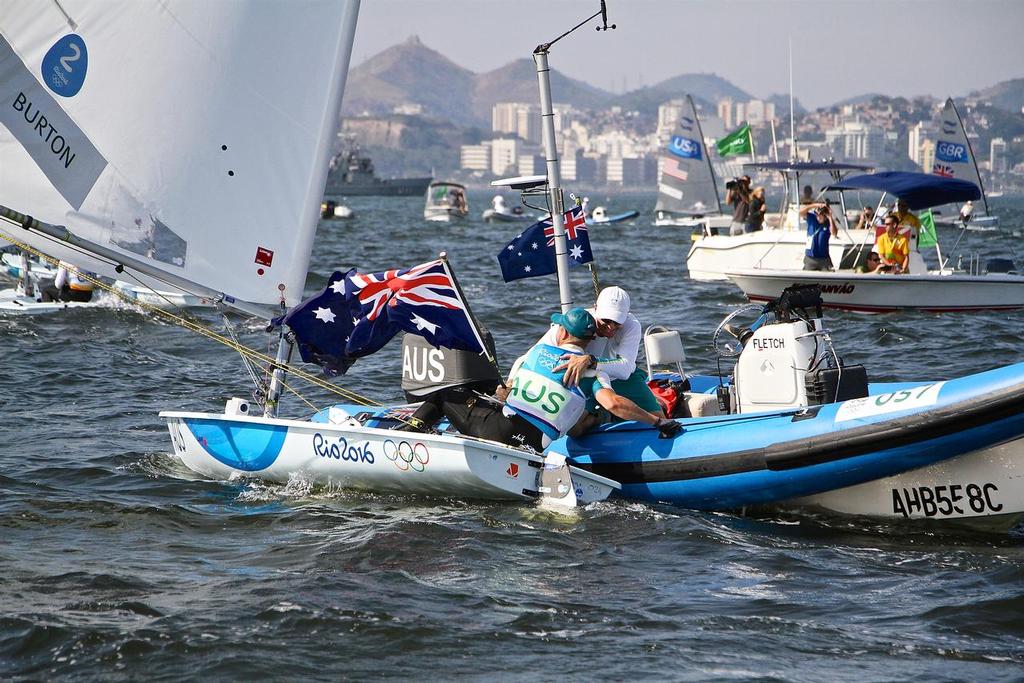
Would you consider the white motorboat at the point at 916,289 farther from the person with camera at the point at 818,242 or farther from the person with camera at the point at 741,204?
the person with camera at the point at 741,204

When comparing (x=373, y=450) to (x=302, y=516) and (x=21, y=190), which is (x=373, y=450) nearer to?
(x=302, y=516)

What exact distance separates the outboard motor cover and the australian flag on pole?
4.28ft

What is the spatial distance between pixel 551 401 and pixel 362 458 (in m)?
1.38

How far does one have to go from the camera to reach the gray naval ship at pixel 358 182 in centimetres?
12900

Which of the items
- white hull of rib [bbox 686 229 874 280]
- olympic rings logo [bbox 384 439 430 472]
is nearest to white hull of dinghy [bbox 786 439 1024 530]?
olympic rings logo [bbox 384 439 430 472]

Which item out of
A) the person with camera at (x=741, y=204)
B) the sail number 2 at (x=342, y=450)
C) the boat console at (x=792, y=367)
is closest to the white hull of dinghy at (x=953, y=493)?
the boat console at (x=792, y=367)

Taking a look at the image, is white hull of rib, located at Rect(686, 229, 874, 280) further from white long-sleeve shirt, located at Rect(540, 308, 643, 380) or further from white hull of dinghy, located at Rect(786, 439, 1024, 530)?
white hull of dinghy, located at Rect(786, 439, 1024, 530)

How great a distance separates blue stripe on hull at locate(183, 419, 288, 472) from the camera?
9.06 m

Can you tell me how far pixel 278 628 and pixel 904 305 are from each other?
15.1 meters

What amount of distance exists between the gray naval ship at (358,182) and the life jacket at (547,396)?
4748 inches

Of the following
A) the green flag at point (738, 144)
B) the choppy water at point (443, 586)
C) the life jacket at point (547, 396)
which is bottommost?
the choppy water at point (443, 586)

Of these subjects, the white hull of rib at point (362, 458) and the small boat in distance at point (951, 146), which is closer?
the white hull of rib at point (362, 458)

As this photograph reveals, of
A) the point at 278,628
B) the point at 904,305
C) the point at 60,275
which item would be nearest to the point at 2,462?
the point at 278,628

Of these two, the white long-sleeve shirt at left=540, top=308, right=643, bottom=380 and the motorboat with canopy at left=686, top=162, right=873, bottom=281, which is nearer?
the white long-sleeve shirt at left=540, top=308, right=643, bottom=380
